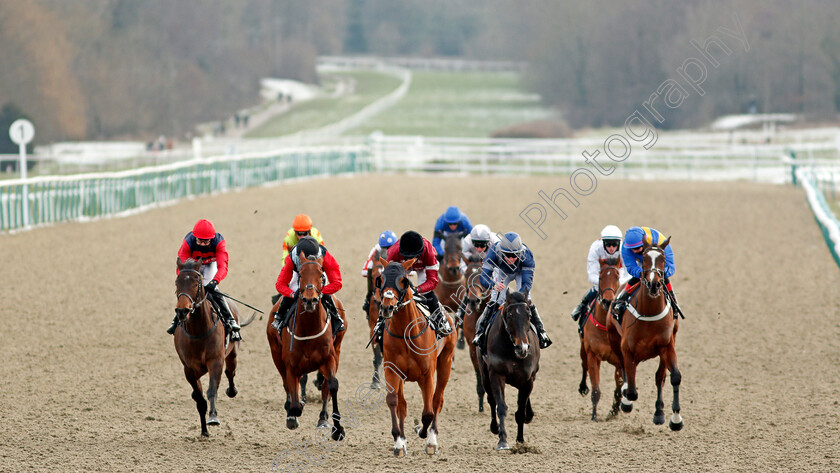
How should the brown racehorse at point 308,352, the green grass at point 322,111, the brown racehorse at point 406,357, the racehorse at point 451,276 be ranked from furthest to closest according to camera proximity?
the green grass at point 322,111 < the racehorse at point 451,276 < the brown racehorse at point 308,352 < the brown racehorse at point 406,357

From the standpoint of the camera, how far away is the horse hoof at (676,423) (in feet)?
27.5

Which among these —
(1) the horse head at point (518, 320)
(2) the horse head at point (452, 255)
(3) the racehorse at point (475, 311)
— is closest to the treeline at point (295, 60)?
(2) the horse head at point (452, 255)

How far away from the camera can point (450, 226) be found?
10984 millimetres

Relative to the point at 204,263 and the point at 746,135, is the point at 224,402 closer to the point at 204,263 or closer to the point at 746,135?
the point at 204,263

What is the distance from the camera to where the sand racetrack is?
7.77 meters

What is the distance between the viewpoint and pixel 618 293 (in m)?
9.12

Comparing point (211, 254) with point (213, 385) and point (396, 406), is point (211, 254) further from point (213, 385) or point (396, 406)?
point (396, 406)

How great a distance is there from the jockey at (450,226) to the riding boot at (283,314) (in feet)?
8.79

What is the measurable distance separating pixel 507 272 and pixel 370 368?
130 inches

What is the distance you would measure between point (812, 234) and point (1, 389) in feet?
49.9

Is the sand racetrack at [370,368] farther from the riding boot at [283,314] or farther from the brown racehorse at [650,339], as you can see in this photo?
the riding boot at [283,314]

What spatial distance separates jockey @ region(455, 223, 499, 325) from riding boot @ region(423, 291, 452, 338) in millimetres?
923

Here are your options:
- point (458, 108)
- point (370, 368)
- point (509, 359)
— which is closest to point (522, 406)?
point (509, 359)

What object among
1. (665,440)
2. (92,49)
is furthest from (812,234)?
(92,49)
